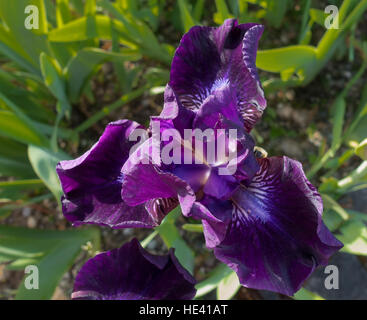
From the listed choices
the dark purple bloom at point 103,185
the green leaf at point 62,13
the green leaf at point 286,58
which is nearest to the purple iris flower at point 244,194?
the dark purple bloom at point 103,185

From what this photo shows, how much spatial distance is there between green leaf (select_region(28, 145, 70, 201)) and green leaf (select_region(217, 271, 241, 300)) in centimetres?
58

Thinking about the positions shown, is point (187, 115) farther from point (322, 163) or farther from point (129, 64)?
point (129, 64)

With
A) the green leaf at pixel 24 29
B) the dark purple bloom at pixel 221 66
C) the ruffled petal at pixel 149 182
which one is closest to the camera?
the ruffled petal at pixel 149 182

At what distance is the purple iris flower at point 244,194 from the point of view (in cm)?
94

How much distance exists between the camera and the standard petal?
3.08ft

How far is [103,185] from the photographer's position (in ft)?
3.74

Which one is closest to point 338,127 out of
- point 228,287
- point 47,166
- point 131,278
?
point 228,287

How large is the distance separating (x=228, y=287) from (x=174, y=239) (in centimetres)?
22

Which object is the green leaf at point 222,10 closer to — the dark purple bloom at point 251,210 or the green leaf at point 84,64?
the green leaf at point 84,64

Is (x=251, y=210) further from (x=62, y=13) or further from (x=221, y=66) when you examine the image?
(x=62, y=13)

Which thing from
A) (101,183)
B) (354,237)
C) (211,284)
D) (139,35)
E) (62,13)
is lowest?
(211,284)

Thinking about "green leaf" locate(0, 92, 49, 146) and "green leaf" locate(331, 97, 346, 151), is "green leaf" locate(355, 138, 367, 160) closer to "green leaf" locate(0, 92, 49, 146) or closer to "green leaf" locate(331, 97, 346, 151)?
"green leaf" locate(331, 97, 346, 151)

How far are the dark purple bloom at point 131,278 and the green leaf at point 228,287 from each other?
232 mm
